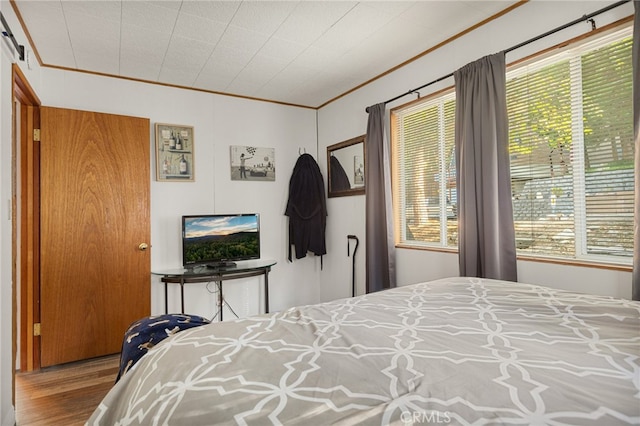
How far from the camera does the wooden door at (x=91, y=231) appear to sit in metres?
2.83

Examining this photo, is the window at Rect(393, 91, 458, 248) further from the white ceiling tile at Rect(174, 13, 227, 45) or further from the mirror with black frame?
the white ceiling tile at Rect(174, 13, 227, 45)

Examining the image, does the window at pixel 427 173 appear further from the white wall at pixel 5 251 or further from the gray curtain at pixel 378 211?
the white wall at pixel 5 251

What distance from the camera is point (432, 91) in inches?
111

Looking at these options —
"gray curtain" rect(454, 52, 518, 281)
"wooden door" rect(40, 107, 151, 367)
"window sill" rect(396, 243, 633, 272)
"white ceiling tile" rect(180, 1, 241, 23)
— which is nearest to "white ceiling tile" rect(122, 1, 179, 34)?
"white ceiling tile" rect(180, 1, 241, 23)

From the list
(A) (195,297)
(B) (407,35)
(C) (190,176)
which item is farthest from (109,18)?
(A) (195,297)

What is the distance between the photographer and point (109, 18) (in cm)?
228

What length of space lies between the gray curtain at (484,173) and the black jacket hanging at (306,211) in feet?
6.26

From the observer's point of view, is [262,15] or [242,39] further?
[242,39]

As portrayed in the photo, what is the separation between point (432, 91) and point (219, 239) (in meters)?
2.41

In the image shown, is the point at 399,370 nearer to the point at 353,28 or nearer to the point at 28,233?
the point at 353,28

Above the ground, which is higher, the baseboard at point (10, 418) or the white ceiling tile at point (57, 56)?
the white ceiling tile at point (57, 56)
